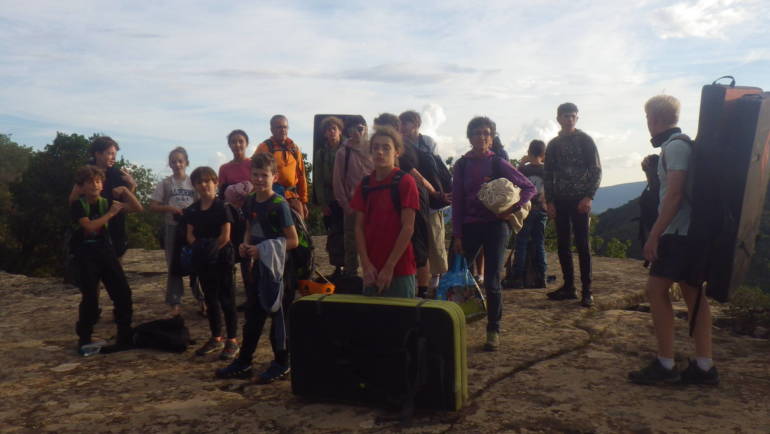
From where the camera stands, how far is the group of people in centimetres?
387

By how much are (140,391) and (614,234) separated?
48068 mm

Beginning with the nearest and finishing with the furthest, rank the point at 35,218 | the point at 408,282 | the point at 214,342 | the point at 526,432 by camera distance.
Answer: the point at 526,432 → the point at 408,282 → the point at 214,342 → the point at 35,218

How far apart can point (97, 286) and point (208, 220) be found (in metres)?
1.18

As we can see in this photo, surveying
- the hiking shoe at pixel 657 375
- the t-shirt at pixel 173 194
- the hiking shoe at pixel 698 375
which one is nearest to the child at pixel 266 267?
the t-shirt at pixel 173 194

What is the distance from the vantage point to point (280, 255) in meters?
4.08

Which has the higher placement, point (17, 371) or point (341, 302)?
point (341, 302)

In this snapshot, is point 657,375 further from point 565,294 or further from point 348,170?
point 348,170

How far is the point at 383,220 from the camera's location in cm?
388

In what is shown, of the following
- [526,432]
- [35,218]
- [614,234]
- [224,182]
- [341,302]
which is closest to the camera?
[526,432]

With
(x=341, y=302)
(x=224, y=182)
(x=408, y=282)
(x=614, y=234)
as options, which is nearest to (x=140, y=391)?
(x=341, y=302)

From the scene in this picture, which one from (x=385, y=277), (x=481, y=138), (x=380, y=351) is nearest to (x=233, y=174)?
(x=481, y=138)

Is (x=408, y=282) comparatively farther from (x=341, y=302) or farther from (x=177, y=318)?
(x=177, y=318)

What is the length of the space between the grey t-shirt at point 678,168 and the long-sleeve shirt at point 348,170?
283cm

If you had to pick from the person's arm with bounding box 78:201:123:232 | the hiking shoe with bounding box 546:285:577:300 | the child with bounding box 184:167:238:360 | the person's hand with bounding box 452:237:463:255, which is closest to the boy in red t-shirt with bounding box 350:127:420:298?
the person's hand with bounding box 452:237:463:255
